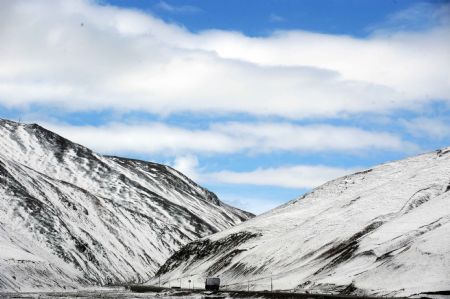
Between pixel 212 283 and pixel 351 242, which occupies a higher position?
pixel 351 242

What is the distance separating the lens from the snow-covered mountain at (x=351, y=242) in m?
79.6

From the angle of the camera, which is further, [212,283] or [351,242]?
[351,242]

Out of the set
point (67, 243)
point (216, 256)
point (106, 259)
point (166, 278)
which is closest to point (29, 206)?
point (67, 243)

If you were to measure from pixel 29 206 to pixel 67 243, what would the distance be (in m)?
12.6

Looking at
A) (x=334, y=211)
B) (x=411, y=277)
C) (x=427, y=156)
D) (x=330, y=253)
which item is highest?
(x=427, y=156)

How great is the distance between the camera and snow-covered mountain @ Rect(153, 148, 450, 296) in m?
79.6

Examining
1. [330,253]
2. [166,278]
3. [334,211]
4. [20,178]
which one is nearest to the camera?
[330,253]

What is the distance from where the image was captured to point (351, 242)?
107812mm

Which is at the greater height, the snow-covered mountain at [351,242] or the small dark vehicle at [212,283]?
the snow-covered mountain at [351,242]

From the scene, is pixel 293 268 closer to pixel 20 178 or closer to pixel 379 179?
pixel 379 179

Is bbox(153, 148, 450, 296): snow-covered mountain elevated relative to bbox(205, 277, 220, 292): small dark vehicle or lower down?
elevated

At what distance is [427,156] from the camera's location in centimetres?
15088

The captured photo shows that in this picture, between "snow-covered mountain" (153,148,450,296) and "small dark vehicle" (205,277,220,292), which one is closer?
"snow-covered mountain" (153,148,450,296)

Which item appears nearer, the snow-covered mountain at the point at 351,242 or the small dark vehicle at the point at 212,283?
the snow-covered mountain at the point at 351,242
